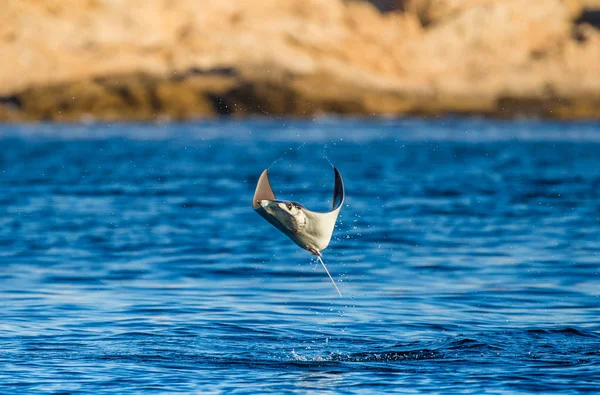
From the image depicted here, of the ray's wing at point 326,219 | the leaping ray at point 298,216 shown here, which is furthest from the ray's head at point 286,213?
the ray's wing at point 326,219

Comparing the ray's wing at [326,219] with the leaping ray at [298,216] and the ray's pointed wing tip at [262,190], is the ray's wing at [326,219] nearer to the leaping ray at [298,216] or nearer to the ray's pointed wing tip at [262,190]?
the leaping ray at [298,216]

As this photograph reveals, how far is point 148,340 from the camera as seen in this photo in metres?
16.8

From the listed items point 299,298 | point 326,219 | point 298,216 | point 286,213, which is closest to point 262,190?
point 286,213

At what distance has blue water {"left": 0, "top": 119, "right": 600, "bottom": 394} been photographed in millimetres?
14758

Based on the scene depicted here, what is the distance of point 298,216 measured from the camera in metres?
15.2

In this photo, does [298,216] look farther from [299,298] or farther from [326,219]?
[299,298]

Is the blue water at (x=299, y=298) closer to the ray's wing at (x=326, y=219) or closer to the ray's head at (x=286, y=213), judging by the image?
the ray's wing at (x=326, y=219)

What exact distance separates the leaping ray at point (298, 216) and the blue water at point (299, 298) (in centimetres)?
184

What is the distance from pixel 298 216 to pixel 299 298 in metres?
6.28

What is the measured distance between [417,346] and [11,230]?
2038 cm

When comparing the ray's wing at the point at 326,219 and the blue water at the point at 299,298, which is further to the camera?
the ray's wing at the point at 326,219

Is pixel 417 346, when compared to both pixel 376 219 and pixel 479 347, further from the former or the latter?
pixel 376 219

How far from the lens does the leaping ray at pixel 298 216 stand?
15.0 m

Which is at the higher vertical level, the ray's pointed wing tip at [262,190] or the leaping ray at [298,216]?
the ray's pointed wing tip at [262,190]
